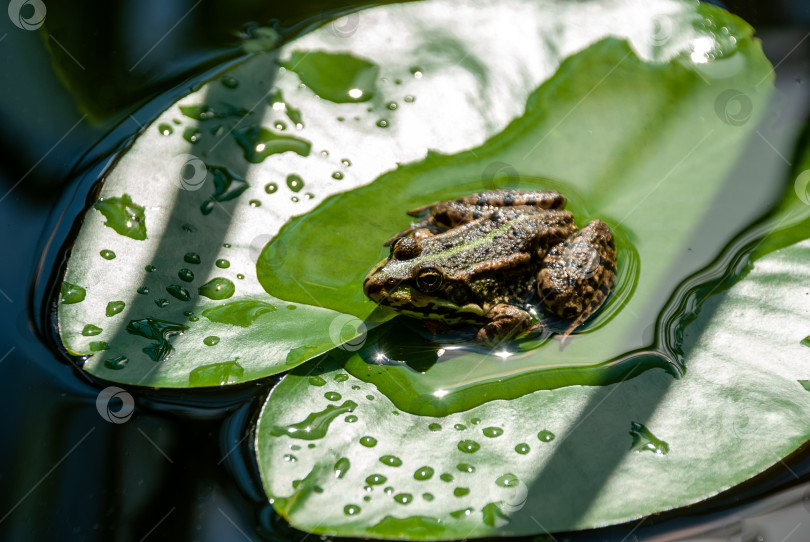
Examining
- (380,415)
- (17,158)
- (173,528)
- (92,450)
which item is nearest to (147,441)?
(92,450)

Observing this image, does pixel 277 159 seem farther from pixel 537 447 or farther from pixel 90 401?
pixel 537 447

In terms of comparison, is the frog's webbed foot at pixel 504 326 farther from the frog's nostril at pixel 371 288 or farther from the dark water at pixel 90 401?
the dark water at pixel 90 401

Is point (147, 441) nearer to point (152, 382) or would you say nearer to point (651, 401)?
point (152, 382)

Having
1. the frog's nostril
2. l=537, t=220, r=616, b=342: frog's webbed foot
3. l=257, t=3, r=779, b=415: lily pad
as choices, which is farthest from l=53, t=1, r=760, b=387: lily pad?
l=537, t=220, r=616, b=342: frog's webbed foot

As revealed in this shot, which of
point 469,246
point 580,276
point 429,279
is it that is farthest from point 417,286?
point 580,276

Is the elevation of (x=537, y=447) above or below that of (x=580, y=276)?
below

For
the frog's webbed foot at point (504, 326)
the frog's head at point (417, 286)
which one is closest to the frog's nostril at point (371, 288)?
the frog's head at point (417, 286)

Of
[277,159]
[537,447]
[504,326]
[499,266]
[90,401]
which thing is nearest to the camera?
[537,447]

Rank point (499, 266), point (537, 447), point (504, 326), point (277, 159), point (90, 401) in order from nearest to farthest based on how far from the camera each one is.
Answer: point (537, 447) → point (90, 401) → point (504, 326) → point (499, 266) → point (277, 159)

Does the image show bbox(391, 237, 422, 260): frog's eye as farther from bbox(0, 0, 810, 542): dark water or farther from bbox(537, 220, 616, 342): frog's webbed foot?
bbox(0, 0, 810, 542): dark water
